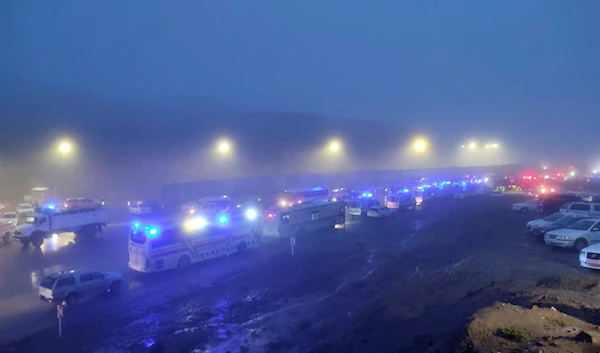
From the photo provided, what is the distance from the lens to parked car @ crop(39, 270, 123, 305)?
15.8 m

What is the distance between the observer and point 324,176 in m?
63.8

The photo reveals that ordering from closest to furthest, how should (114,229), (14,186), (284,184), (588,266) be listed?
(588,266)
(114,229)
(14,186)
(284,184)

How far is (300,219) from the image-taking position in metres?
31.4

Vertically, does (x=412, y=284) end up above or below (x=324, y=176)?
below

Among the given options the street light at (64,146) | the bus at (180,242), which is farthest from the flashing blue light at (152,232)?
the street light at (64,146)

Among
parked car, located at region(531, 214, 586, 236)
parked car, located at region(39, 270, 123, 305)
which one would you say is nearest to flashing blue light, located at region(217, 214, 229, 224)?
parked car, located at region(39, 270, 123, 305)

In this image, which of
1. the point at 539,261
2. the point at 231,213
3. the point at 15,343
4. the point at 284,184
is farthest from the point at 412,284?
the point at 284,184

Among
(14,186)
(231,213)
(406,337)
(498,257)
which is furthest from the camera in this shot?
(14,186)

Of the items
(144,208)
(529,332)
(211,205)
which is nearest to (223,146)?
(144,208)

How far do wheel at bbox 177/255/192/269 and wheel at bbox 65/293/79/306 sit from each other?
18.8ft

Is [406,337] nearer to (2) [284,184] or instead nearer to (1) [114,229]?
(1) [114,229]

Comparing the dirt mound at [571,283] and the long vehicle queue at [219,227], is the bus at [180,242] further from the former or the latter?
the dirt mound at [571,283]

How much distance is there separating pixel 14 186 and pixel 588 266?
179 ft

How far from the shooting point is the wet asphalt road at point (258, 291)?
13.6 meters
